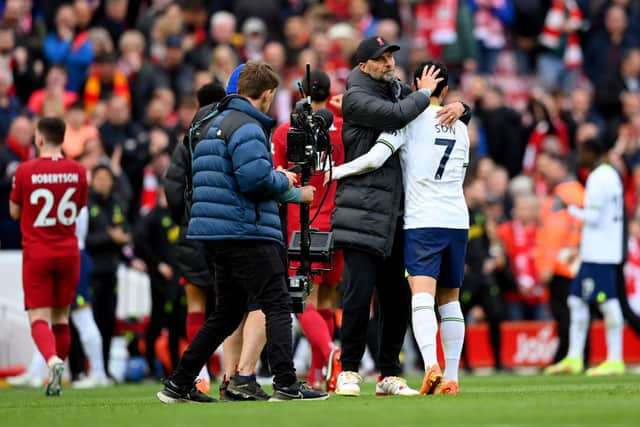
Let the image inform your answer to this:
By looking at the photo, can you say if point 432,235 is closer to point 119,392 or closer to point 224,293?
point 224,293

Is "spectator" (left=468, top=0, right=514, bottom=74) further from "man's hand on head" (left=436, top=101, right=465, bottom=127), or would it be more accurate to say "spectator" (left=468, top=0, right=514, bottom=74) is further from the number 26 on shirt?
"man's hand on head" (left=436, top=101, right=465, bottom=127)

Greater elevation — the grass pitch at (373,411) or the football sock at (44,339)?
the football sock at (44,339)

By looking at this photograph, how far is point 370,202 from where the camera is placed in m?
12.4

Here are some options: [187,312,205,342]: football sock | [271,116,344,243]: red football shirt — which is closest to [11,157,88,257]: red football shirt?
[187,312,205,342]: football sock

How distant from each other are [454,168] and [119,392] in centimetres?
461

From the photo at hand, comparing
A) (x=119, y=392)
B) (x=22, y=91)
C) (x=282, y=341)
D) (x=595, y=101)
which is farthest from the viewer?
(x=595, y=101)

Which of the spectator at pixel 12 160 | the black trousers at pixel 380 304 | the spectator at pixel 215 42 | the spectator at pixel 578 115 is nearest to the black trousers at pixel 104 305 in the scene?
the spectator at pixel 12 160

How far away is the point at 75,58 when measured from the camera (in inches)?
869

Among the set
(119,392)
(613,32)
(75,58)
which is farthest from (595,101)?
(119,392)

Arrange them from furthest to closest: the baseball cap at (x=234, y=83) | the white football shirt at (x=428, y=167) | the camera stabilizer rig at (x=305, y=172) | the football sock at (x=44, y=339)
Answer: the football sock at (x=44, y=339)
the white football shirt at (x=428, y=167)
the baseball cap at (x=234, y=83)
the camera stabilizer rig at (x=305, y=172)

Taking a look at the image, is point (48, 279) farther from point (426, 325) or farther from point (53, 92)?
point (53, 92)

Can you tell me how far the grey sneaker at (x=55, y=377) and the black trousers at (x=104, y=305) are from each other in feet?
12.6

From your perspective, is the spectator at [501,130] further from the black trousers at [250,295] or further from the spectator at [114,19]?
the black trousers at [250,295]

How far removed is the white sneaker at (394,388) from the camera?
12375 mm
